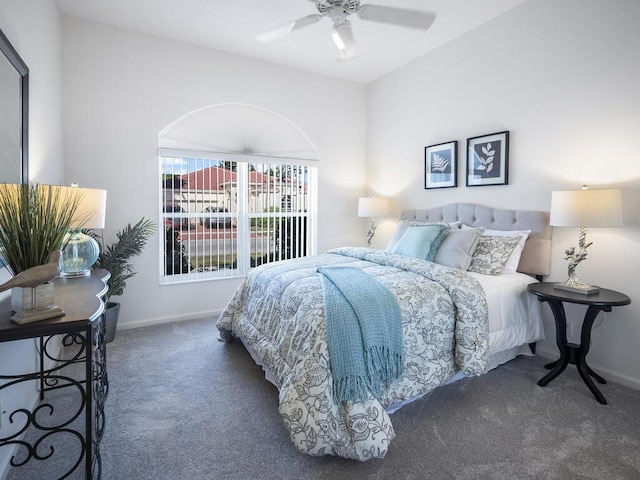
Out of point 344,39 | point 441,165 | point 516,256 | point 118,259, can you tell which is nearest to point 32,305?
point 118,259

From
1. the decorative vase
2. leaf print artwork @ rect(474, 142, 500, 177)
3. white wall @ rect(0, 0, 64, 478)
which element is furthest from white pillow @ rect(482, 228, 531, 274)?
white wall @ rect(0, 0, 64, 478)

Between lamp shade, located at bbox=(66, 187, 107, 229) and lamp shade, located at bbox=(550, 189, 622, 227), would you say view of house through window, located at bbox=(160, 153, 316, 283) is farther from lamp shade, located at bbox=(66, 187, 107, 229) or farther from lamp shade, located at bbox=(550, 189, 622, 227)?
lamp shade, located at bbox=(550, 189, 622, 227)

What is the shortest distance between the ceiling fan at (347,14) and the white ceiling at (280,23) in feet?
0.57

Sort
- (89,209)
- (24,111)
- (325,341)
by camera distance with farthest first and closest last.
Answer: (89,209) < (24,111) < (325,341)

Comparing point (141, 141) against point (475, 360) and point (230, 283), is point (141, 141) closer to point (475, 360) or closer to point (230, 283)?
point (230, 283)

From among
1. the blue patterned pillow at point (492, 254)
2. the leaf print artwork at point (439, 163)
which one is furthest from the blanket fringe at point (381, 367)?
the leaf print artwork at point (439, 163)

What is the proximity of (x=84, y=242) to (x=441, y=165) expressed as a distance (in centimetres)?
334

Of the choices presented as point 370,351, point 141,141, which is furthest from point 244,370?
point 141,141

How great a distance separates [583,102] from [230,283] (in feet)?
12.3

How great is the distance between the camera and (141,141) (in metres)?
3.61

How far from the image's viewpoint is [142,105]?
3.59 metres

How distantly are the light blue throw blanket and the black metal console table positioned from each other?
1.04 m

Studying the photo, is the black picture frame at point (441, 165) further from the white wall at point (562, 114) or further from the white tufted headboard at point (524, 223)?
the white tufted headboard at point (524, 223)

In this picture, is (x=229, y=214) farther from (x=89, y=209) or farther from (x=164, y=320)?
(x=89, y=209)
